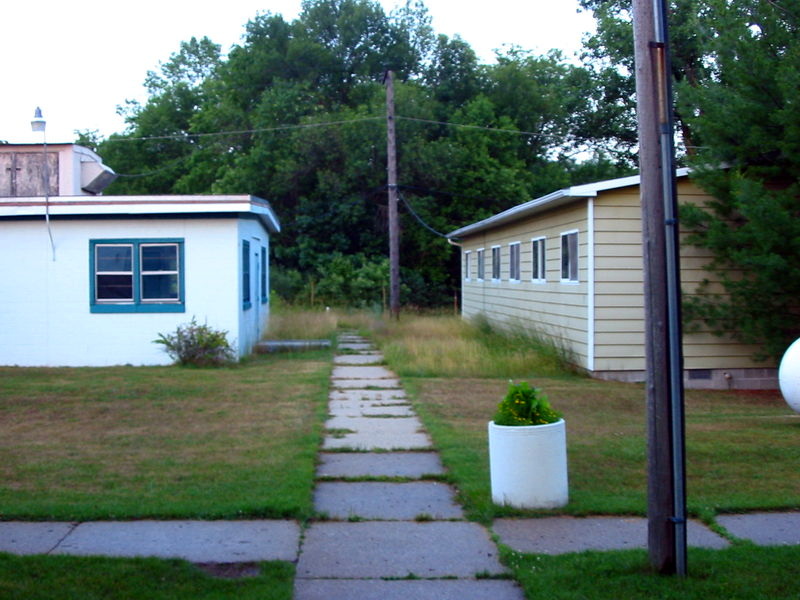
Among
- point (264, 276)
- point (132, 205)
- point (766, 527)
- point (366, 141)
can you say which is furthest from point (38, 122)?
point (366, 141)

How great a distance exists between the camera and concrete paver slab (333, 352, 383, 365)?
17.9 meters

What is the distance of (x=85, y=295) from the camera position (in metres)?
16.8

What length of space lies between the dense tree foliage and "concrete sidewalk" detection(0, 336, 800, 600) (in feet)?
83.4

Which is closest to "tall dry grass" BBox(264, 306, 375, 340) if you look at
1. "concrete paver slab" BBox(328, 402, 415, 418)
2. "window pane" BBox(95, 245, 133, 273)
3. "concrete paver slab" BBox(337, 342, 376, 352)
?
"concrete paver slab" BBox(337, 342, 376, 352)

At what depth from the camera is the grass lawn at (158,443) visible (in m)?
7.02

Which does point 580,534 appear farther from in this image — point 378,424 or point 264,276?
point 264,276

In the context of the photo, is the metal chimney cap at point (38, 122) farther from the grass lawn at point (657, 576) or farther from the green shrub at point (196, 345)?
the grass lawn at point (657, 576)

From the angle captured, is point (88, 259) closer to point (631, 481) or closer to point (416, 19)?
point (631, 481)

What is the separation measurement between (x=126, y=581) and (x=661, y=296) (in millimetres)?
3468

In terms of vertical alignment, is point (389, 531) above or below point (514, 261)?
below

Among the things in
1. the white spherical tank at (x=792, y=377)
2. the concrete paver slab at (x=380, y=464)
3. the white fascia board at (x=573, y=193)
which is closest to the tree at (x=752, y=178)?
the white fascia board at (x=573, y=193)

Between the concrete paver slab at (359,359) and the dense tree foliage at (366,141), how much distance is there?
13266mm

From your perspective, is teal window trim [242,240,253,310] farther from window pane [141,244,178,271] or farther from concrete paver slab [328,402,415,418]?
concrete paver slab [328,402,415,418]

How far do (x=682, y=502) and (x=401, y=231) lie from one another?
32314 mm
